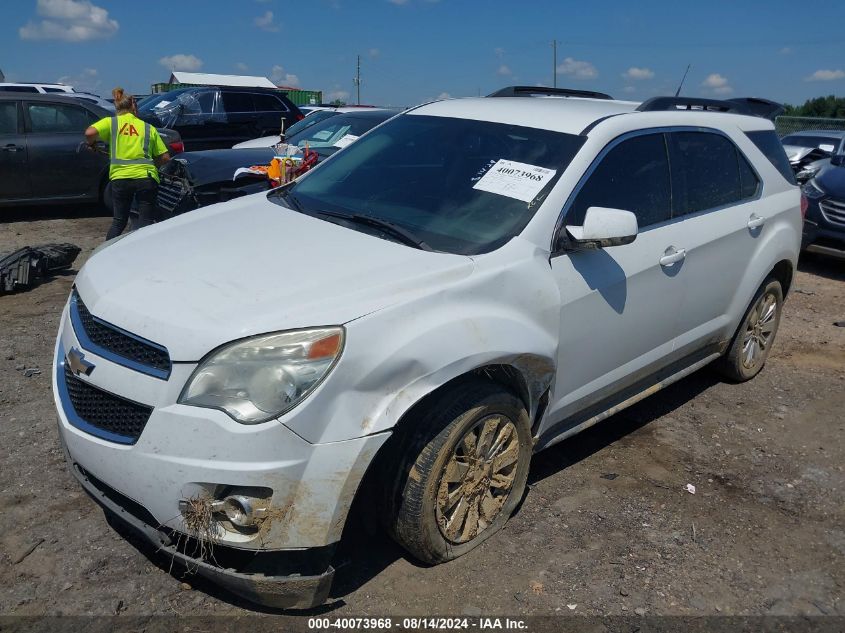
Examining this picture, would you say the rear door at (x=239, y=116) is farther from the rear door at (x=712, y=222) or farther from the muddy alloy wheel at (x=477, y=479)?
the muddy alloy wheel at (x=477, y=479)

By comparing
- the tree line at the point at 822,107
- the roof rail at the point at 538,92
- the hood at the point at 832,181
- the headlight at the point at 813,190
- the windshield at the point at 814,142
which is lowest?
the tree line at the point at 822,107

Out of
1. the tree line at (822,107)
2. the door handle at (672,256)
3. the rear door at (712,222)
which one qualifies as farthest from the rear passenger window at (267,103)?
the tree line at (822,107)

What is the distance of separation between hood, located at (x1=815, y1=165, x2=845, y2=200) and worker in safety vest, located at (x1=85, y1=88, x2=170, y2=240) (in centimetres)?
761

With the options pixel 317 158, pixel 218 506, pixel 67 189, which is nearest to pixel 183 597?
pixel 218 506

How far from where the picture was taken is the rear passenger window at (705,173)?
4.06m

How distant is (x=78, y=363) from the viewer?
2764mm

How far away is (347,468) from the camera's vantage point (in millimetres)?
2490

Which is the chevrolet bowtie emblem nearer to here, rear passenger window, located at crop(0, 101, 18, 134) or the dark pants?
the dark pants

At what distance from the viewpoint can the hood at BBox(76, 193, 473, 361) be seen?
2.51 m

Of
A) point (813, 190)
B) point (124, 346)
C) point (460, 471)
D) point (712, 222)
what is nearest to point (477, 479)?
point (460, 471)

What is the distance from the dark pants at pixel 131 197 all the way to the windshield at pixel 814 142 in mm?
12066

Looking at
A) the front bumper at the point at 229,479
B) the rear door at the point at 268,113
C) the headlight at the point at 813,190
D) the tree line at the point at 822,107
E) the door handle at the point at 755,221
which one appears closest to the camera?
the front bumper at the point at 229,479

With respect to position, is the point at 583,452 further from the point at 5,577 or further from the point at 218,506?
the point at 5,577

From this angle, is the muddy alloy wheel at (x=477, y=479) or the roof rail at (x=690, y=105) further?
the roof rail at (x=690, y=105)
